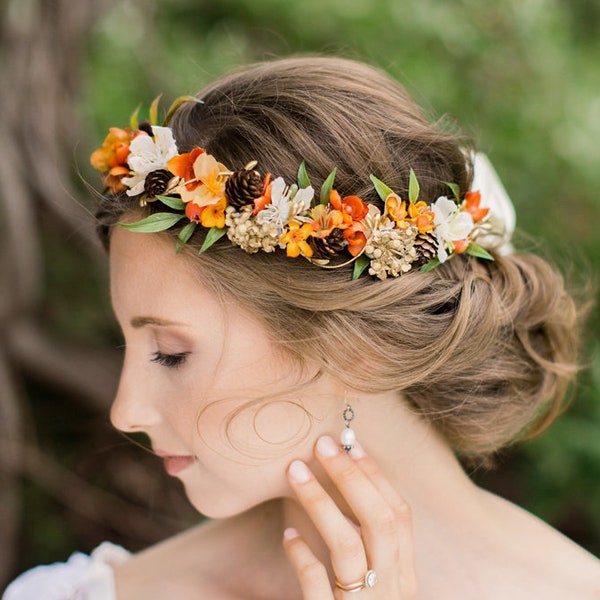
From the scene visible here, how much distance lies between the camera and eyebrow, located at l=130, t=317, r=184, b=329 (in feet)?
4.54

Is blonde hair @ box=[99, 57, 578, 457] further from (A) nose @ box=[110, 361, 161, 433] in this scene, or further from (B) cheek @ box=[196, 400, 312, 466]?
(A) nose @ box=[110, 361, 161, 433]

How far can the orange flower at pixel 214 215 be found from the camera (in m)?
1.34

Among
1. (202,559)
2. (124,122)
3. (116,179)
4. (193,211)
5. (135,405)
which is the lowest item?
A: (124,122)

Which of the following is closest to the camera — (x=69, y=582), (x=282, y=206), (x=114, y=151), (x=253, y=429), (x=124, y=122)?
(x=282, y=206)

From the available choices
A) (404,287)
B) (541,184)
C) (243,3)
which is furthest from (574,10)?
(404,287)

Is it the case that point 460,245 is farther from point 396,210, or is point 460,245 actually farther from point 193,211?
point 193,211

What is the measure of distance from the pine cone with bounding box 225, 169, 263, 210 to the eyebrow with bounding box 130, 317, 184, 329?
0.26 meters

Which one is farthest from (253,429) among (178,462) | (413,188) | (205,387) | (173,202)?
(413,188)

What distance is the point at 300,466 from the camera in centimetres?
149

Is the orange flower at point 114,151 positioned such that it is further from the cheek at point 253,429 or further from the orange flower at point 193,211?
the cheek at point 253,429

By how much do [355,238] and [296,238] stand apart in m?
0.12

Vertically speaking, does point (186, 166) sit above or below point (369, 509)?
above

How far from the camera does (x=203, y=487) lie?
153 cm

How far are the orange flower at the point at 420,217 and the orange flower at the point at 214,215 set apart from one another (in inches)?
14.7
